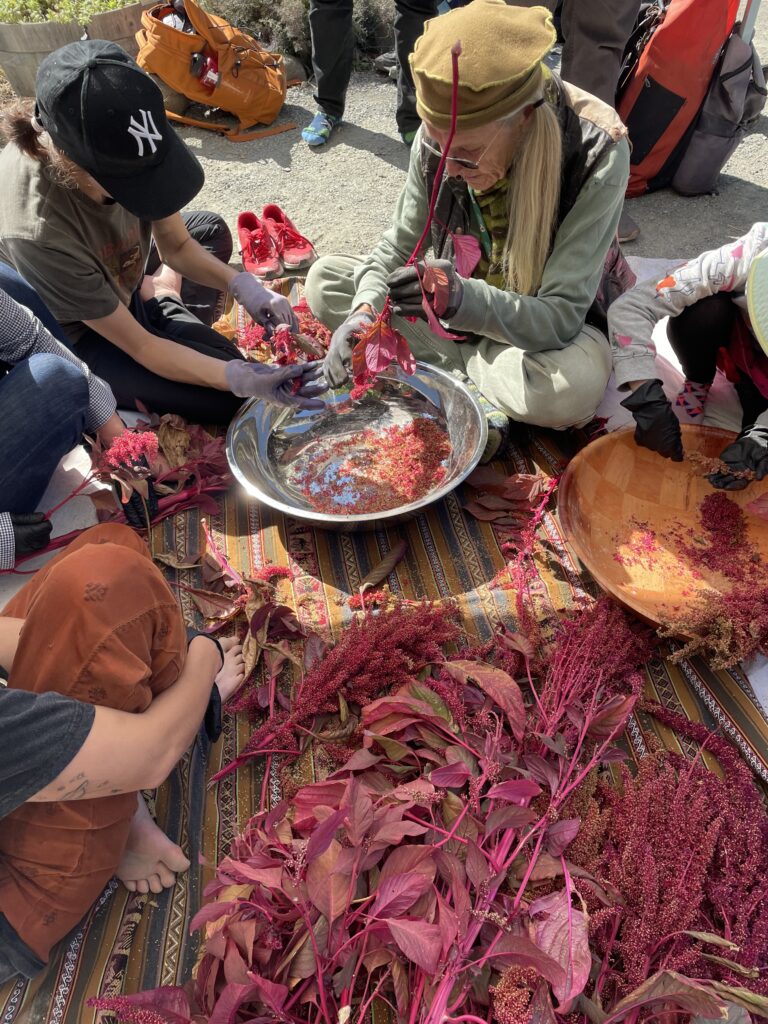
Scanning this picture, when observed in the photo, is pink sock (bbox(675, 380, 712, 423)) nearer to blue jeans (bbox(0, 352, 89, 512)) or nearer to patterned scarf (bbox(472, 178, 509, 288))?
patterned scarf (bbox(472, 178, 509, 288))

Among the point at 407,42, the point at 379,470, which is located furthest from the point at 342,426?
the point at 407,42

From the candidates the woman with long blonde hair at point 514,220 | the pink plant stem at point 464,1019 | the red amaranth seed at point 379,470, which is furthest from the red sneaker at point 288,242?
the pink plant stem at point 464,1019

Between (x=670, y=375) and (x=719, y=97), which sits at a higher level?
(x=719, y=97)

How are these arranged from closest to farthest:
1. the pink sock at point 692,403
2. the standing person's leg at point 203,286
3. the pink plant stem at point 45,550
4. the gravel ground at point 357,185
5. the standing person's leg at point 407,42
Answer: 1. the pink plant stem at point 45,550
2. the pink sock at point 692,403
3. the standing person's leg at point 203,286
4. the gravel ground at point 357,185
5. the standing person's leg at point 407,42

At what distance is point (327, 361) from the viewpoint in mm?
2244

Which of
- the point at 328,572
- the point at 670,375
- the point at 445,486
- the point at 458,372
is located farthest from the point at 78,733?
the point at 670,375

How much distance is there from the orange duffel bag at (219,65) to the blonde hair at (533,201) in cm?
335

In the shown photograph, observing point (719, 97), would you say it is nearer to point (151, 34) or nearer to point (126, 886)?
point (151, 34)

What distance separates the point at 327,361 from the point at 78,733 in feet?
4.63

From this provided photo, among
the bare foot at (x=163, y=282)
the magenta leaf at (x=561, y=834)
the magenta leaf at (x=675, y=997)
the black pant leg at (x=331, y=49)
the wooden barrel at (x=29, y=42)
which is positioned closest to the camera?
the magenta leaf at (x=675, y=997)

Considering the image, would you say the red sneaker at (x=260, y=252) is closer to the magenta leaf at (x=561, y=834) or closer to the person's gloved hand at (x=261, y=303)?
the person's gloved hand at (x=261, y=303)

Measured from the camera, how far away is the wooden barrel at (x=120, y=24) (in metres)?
4.67

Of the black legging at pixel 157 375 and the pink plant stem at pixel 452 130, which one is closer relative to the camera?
the pink plant stem at pixel 452 130

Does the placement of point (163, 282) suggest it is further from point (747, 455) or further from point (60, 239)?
point (747, 455)
